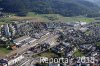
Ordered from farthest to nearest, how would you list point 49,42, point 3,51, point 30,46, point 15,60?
1. point 49,42
2. point 30,46
3. point 3,51
4. point 15,60

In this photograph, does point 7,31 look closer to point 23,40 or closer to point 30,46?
point 23,40

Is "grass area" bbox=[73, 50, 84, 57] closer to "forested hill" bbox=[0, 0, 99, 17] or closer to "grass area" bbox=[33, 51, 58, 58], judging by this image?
"grass area" bbox=[33, 51, 58, 58]

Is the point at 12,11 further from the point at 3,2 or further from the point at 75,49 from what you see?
the point at 75,49

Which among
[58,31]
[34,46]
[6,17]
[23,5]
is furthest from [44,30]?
[23,5]

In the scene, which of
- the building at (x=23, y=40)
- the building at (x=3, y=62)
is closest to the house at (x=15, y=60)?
the building at (x=3, y=62)

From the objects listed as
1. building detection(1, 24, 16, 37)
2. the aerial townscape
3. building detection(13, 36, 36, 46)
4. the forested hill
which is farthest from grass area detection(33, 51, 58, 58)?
the forested hill

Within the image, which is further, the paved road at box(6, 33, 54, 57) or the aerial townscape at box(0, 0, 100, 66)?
the paved road at box(6, 33, 54, 57)

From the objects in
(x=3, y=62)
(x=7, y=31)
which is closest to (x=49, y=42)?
(x=7, y=31)

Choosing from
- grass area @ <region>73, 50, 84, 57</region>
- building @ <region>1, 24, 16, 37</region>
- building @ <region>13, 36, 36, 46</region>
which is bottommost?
grass area @ <region>73, 50, 84, 57</region>
